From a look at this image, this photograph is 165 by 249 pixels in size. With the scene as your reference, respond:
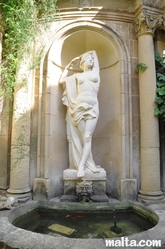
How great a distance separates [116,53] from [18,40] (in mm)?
1937

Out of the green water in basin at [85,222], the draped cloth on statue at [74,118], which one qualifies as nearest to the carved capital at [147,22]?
the draped cloth on statue at [74,118]

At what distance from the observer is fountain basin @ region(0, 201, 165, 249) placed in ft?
6.19

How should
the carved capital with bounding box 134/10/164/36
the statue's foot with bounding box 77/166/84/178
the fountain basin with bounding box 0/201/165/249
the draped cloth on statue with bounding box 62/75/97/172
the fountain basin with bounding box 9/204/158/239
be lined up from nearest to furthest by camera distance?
the fountain basin with bounding box 0/201/165/249 < the fountain basin with bounding box 9/204/158/239 < the statue's foot with bounding box 77/166/84/178 < the draped cloth on statue with bounding box 62/75/97/172 < the carved capital with bounding box 134/10/164/36

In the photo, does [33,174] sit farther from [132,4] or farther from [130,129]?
[132,4]

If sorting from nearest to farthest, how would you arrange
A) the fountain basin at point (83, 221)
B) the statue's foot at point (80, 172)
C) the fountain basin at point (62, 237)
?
the fountain basin at point (62, 237) → the fountain basin at point (83, 221) → the statue's foot at point (80, 172)

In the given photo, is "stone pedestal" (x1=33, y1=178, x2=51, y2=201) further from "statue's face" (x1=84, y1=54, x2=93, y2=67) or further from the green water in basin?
"statue's face" (x1=84, y1=54, x2=93, y2=67)

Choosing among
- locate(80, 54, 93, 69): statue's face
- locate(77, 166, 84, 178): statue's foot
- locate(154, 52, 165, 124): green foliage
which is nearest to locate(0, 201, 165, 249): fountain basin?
locate(77, 166, 84, 178): statue's foot

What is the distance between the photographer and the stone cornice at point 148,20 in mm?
3848

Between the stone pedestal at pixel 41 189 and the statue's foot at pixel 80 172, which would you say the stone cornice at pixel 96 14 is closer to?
the statue's foot at pixel 80 172

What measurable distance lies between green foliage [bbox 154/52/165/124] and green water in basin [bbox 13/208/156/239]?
5.89 ft

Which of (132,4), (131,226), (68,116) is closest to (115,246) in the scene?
(131,226)

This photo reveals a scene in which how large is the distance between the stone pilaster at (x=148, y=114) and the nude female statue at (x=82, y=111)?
87cm

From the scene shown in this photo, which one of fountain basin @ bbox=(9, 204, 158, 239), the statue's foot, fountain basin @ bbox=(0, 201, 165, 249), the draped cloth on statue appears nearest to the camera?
fountain basin @ bbox=(0, 201, 165, 249)

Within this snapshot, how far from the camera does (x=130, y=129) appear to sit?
3.80 meters
